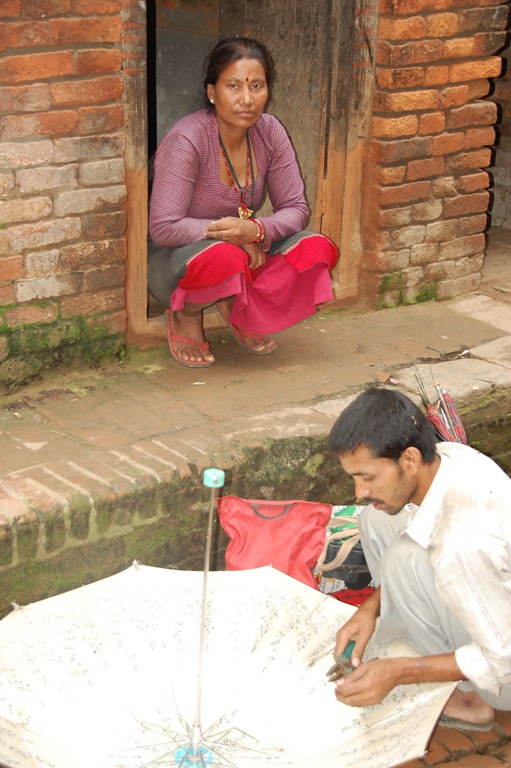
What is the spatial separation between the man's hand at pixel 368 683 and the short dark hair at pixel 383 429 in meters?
0.57

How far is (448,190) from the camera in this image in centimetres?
579

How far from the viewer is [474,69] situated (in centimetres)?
560

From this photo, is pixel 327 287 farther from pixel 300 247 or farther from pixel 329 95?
pixel 329 95

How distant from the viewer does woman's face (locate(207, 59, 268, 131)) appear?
180 inches

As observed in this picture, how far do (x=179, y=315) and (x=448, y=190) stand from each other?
180 cm

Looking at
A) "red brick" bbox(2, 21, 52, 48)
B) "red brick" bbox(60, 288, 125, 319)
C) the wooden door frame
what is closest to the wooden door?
the wooden door frame

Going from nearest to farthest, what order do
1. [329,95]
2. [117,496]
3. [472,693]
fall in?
[472,693]
[117,496]
[329,95]

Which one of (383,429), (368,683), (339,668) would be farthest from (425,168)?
(368,683)

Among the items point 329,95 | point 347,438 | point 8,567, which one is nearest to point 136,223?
point 329,95

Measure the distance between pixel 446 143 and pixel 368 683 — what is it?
356cm

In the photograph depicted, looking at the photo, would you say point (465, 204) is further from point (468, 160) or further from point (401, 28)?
point (401, 28)

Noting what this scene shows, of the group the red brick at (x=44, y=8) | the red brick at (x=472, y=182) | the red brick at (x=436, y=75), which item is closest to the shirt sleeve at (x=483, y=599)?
the red brick at (x=44, y=8)

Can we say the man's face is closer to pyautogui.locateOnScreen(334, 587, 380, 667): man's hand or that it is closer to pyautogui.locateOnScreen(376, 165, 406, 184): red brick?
pyautogui.locateOnScreen(334, 587, 380, 667): man's hand

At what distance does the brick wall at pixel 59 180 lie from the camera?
13.8 ft
